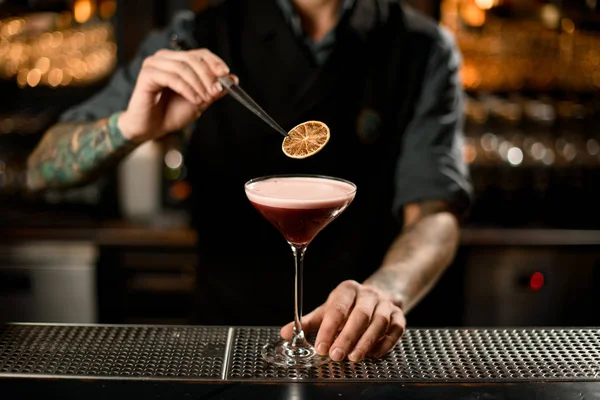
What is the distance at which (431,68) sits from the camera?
2127 millimetres

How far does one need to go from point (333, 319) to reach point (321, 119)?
98 cm

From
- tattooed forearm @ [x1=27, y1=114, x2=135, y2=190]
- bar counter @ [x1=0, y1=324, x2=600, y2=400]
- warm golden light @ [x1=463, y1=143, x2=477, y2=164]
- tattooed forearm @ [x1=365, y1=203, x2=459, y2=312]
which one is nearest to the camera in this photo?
bar counter @ [x1=0, y1=324, x2=600, y2=400]

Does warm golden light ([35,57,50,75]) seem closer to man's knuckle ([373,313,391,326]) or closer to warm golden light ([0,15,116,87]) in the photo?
warm golden light ([0,15,116,87])

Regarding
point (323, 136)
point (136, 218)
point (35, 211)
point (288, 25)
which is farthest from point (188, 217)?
point (323, 136)

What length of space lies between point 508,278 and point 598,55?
4.32 ft

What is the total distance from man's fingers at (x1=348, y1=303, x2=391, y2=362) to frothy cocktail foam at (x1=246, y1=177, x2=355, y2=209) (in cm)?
21

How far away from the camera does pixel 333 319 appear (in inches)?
48.9

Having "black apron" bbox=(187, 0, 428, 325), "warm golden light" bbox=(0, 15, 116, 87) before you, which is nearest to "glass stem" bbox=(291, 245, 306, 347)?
"black apron" bbox=(187, 0, 428, 325)

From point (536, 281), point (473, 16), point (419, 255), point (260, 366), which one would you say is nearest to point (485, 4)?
point (473, 16)

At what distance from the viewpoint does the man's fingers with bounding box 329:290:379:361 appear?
4.01 feet

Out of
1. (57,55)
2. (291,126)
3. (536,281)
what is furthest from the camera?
(57,55)

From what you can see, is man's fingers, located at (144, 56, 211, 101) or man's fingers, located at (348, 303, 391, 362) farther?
man's fingers, located at (144, 56, 211, 101)

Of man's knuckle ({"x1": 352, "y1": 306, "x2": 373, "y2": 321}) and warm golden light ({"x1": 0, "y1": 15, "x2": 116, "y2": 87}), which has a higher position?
warm golden light ({"x1": 0, "y1": 15, "x2": 116, "y2": 87})

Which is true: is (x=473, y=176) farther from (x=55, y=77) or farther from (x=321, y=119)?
(x=55, y=77)
